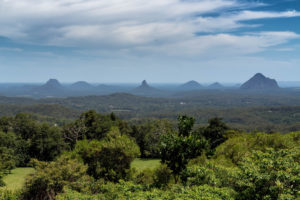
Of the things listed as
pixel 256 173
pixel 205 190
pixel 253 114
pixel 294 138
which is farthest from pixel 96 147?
pixel 253 114

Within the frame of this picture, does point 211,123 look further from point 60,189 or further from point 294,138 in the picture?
point 60,189

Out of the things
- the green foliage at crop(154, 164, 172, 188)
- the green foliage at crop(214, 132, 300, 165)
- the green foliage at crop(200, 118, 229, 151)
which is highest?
the green foliage at crop(214, 132, 300, 165)

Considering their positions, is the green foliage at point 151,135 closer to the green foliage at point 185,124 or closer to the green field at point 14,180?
the green field at point 14,180

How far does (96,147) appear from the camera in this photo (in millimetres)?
21656

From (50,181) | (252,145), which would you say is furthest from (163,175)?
(252,145)

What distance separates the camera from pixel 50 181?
50.5 feet

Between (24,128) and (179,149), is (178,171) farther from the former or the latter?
(24,128)

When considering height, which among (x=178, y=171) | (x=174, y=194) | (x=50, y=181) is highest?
(x=174, y=194)

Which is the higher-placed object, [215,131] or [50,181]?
[50,181]

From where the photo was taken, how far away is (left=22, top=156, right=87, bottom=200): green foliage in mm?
15492

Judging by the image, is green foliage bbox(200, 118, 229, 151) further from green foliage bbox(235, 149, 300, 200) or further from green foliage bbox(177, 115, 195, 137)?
green foliage bbox(235, 149, 300, 200)

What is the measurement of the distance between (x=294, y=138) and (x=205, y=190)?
49.3ft

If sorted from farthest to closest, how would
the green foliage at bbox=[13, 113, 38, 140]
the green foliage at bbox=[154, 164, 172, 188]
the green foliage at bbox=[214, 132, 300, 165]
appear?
the green foliage at bbox=[13, 113, 38, 140] → the green foliage at bbox=[214, 132, 300, 165] → the green foliage at bbox=[154, 164, 172, 188]

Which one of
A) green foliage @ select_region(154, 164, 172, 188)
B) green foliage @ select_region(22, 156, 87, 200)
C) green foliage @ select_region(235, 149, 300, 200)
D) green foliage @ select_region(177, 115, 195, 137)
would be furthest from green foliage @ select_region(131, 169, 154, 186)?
green foliage @ select_region(235, 149, 300, 200)
